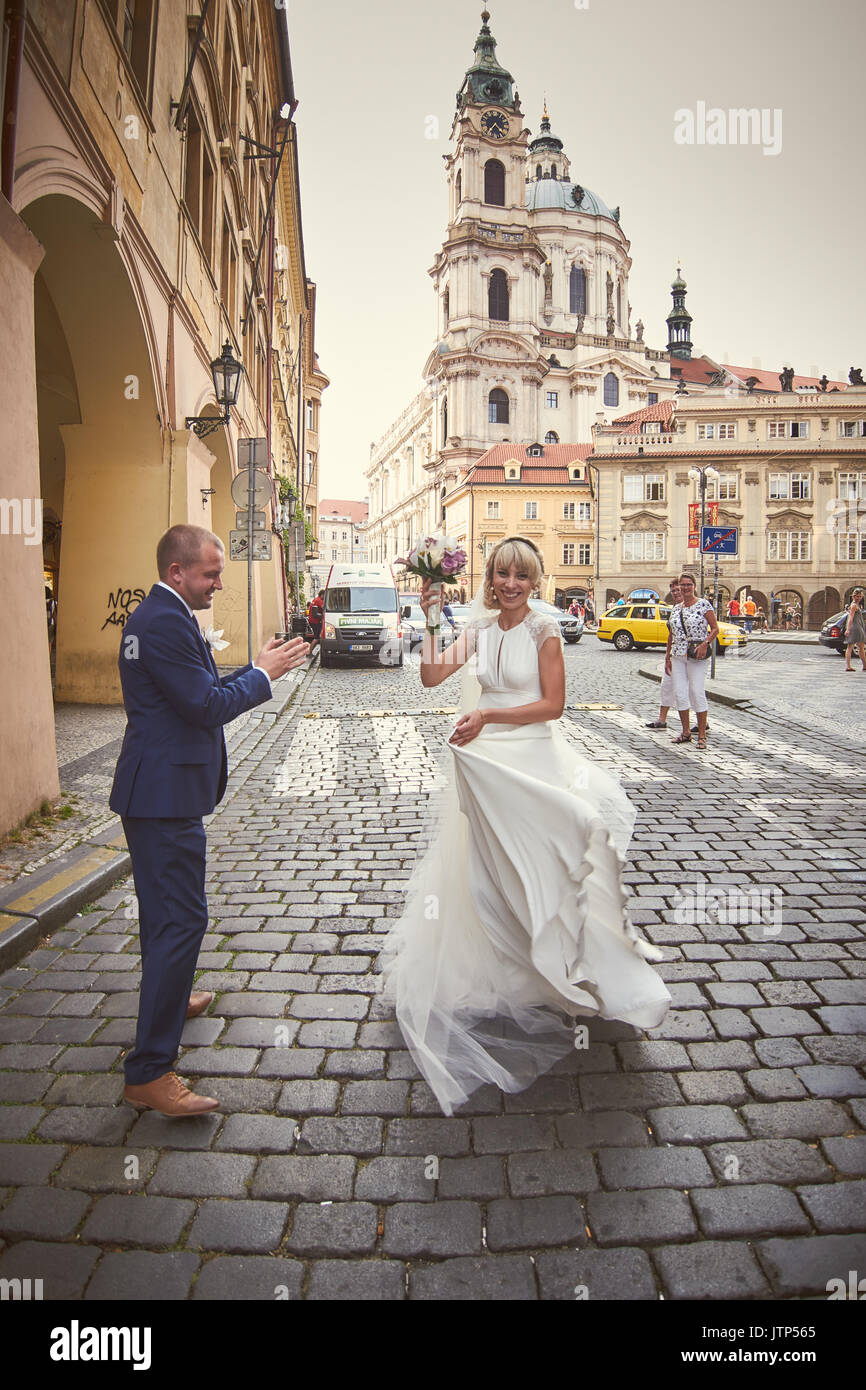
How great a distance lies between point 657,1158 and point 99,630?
10.8 metres

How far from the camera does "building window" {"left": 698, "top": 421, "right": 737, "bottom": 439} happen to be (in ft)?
200

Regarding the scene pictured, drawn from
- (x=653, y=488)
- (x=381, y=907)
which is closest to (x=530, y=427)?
(x=653, y=488)

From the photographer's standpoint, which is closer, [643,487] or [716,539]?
[716,539]

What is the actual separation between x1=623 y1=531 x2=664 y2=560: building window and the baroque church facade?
12795 millimetres

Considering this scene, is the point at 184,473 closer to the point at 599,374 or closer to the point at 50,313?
the point at 50,313

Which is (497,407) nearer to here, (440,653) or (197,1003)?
(440,653)

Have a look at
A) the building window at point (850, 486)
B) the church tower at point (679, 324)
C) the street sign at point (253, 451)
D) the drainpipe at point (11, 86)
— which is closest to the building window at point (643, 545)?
the building window at point (850, 486)

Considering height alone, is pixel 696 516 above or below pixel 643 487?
below

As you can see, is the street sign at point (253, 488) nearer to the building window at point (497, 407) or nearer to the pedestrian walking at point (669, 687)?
the pedestrian walking at point (669, 687)

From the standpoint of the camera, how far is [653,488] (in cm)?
6106

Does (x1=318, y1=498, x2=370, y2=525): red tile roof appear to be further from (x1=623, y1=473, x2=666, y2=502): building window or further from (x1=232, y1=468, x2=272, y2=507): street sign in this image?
(x1=232, y1=468, x2=272, y2=507): street sign

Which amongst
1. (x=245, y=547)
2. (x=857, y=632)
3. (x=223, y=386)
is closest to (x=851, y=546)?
(x=857, y=632)

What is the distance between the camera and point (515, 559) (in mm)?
3660

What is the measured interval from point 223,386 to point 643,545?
2039 inches
